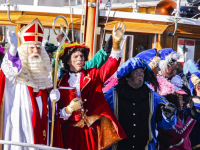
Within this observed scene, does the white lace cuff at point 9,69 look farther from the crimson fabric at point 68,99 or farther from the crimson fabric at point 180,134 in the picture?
the crimson fabric at point 180,134

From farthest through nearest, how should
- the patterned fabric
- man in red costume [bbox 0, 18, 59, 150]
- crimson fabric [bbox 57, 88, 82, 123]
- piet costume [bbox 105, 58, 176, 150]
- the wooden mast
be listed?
Result: the wooden mast → piet costume [bbox 105, 58, 176, 150] → the patterned fabric → crimson fabric [bbox 57, 88, 82, 123] → man in red costume [bbox 0, 18, 59, 150]

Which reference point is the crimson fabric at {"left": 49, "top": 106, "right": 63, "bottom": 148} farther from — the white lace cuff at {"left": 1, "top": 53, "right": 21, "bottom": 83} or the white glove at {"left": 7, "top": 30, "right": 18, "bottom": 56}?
the white glove at {"left": 7, "top": 30, "right": 18, "bottom": 56}

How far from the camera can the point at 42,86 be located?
355cm

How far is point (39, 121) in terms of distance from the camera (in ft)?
11.5

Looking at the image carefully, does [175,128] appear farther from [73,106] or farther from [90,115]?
[73,106]

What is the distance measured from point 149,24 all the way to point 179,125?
203cm

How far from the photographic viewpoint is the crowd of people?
346 centimetres

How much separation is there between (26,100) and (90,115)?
755mm

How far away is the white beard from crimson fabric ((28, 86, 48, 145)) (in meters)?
0.07

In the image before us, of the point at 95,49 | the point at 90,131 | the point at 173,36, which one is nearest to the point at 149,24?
the point at 173,36

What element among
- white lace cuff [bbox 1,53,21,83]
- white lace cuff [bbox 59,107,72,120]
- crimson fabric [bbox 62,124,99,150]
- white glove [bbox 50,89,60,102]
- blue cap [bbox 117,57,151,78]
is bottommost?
crimson fabric [bbox 62,124,99,150]

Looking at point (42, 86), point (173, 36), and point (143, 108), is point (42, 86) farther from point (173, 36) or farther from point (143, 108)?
point (173, 36)

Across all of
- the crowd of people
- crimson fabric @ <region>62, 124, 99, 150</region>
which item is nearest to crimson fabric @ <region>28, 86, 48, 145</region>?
the crowd of people

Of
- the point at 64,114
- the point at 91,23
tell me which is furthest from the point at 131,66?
the point at 91,23
